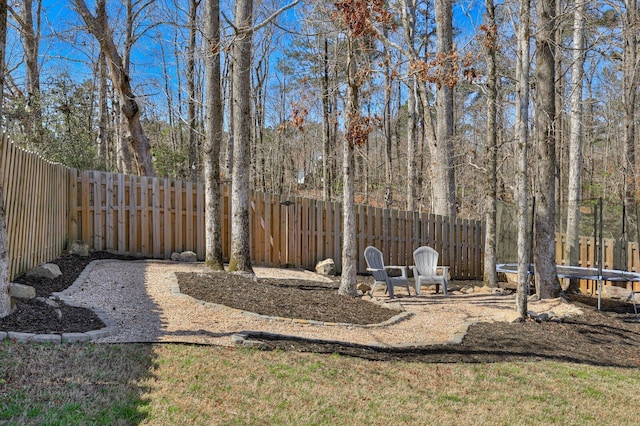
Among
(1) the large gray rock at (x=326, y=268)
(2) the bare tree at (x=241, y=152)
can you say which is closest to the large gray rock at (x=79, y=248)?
(2) the bare tree at (x=241, y=152)

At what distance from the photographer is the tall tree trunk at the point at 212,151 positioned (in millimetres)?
8570

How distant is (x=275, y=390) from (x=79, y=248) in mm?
6831

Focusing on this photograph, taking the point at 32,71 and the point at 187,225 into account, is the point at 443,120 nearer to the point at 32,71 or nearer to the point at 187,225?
the point at 187,225

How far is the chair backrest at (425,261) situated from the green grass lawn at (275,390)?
16.8ft

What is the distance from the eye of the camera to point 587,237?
12.4m

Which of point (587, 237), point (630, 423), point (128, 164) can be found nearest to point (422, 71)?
point (630, 423)

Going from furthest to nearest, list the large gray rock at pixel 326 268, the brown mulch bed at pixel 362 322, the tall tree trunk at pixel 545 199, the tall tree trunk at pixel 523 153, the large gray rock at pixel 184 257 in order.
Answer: the large gray rock at pixel 326 268 → the large gray rock at pixel 184 257 → the tall tree trunk at pixel 545 199 → the tall tree trunk at pixel 523 153 → the brown mulch bed at pixel 362 322

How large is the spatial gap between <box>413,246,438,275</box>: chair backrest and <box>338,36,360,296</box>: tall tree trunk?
2.59 m

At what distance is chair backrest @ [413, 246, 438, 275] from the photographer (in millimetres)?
10039

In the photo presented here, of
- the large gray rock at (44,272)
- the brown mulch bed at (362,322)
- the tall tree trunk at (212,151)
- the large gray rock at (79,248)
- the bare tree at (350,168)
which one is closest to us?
the brown mulch bed at (362,322)

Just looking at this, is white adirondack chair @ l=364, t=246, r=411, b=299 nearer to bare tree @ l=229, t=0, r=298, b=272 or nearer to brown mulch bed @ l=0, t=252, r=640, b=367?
brown mulch bed @ l=0, t=252, r=640, b=367

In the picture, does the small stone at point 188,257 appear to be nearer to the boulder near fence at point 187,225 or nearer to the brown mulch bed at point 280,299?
the boulder near fence at point 187,225

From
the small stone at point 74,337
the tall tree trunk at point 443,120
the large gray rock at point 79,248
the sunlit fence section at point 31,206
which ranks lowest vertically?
the small stone at point 74,337

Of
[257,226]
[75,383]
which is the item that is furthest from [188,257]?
[75,383]
